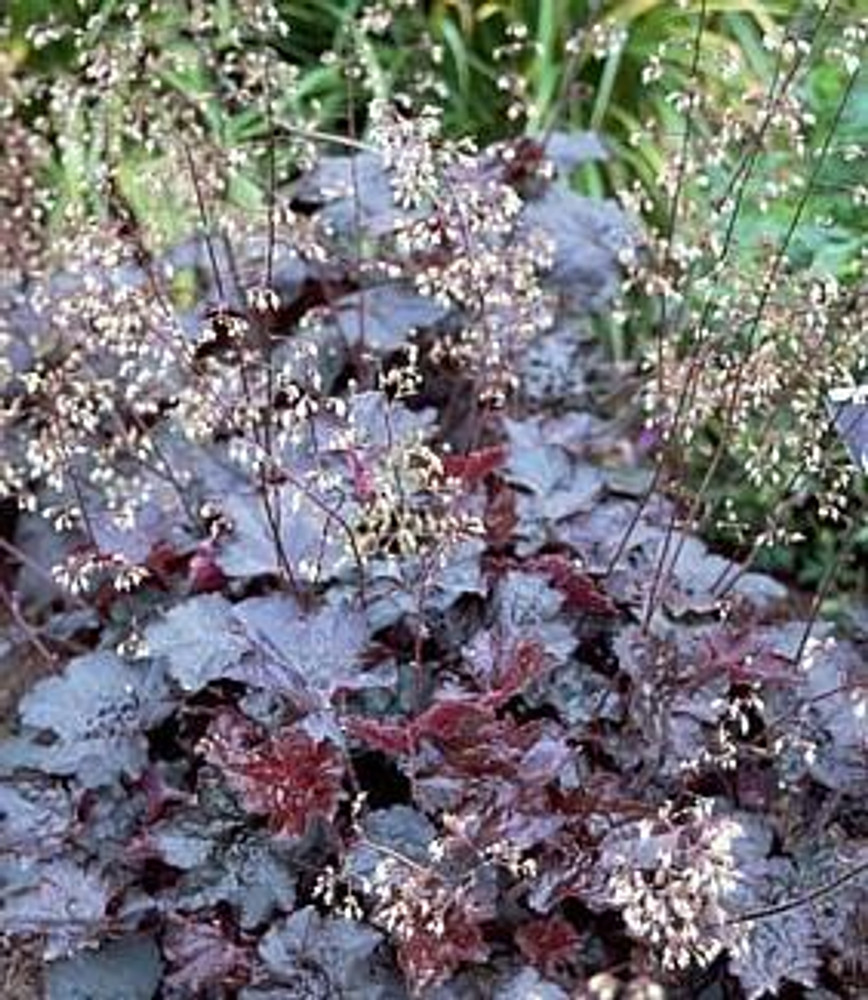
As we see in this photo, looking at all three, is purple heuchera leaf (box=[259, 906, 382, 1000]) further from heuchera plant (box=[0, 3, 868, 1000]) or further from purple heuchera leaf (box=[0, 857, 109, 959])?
purple heuchera leaf (box=[0, 857, 109, 959])

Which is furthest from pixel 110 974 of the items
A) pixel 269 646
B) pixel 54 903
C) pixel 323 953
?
pixel 269 646

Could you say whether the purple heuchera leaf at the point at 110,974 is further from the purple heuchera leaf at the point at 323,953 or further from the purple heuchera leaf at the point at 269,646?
the purple heuchera leaf at the point at 269,646

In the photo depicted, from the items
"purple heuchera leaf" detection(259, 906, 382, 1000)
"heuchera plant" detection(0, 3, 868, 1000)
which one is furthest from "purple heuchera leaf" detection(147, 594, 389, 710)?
"purple heuchera leaf" detection(259, 906, 382, 1000)

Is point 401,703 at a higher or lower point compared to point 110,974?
higher

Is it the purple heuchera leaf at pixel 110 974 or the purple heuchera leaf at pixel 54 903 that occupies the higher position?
the purple heuchera leaf at pixel 54 903

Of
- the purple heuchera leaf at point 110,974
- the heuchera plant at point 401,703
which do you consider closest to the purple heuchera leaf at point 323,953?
the heuchera plant at point 401,703

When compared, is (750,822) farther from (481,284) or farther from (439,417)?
(439,417)

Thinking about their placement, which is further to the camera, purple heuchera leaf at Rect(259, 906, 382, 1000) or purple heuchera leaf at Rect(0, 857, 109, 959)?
purple heuchera leaf at Rect(0, 857, 109, 959)

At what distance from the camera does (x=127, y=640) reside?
10.1 ft

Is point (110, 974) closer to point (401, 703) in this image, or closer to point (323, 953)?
point (323, 953)

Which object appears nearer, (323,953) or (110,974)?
(323,953)

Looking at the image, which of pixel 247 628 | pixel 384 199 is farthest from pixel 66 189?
pixel 247 628

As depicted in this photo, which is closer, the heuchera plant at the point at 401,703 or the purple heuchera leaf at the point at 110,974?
the heuchera plant at the point at 401,703

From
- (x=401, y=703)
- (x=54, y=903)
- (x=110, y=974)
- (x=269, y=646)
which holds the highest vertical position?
(x=269, y=646)
